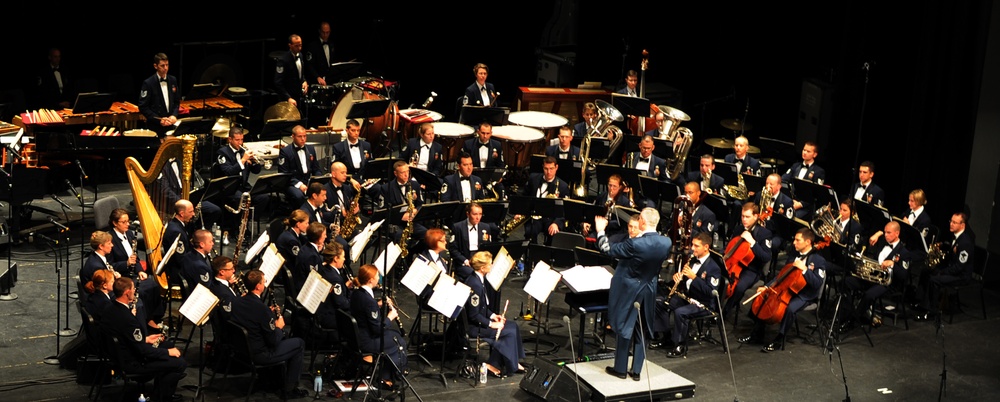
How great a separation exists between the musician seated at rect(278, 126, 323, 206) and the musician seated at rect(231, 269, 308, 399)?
157 inches

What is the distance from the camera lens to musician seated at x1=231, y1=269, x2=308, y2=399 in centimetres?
1052

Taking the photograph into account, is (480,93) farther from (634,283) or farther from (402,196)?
(634,283)

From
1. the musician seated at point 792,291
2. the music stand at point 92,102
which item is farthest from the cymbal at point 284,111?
the musician seated at point 792,291

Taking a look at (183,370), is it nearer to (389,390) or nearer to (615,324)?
(389,390)

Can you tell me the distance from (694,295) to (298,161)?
16.3 feet

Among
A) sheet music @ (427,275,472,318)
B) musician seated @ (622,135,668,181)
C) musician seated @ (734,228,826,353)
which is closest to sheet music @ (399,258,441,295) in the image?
sheet music @ (427,275,472,318)

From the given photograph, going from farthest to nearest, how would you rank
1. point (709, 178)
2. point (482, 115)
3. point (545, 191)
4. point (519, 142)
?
point (482, 115) < point (519, 142) < point (709, 178) < point (545, 191)

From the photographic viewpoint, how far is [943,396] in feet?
38.1

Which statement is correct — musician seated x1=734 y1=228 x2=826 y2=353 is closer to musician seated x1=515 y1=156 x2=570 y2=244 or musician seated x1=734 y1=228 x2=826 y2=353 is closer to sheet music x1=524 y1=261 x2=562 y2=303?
sheet music x1=524 y1=261 x2=562 y2=303

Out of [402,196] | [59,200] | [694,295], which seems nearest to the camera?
[694,295]

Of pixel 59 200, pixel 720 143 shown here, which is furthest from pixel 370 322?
pixel 720 143

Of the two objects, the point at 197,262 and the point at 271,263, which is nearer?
the point at 271,263

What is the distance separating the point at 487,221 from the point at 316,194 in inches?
69.6

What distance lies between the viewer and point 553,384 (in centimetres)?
1089
